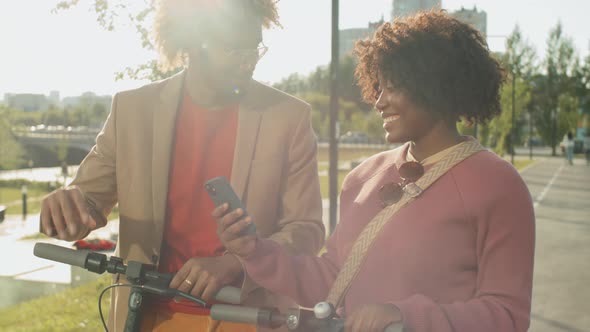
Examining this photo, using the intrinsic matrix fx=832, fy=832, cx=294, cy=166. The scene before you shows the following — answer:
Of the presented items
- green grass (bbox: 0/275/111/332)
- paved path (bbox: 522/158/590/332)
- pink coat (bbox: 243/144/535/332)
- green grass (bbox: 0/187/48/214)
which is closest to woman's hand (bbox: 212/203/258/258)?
pink coat (bbox: 243/144/535/332)

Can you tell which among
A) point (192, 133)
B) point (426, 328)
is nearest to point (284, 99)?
point (192, 133)

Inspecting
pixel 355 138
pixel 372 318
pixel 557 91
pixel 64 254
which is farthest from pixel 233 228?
pixel 355 138

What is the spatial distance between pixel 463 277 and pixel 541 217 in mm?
17070

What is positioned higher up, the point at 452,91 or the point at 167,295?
the point at 452,91

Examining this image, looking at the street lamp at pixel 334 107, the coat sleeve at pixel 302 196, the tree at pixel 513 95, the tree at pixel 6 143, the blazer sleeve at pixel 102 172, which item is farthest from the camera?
the tree at pixel 6 143

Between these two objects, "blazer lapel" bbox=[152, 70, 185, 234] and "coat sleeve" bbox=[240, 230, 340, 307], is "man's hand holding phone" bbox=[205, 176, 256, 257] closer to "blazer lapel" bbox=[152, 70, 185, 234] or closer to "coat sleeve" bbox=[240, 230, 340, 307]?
"coat sleeve" bbox=[240, 230, 340, 307]

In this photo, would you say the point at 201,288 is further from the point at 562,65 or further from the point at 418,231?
the point at 562,65

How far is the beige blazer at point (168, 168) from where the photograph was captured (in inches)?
Result: 101

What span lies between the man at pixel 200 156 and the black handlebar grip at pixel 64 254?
0.26m

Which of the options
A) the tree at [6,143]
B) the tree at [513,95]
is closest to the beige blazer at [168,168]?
the tree at [513,95]

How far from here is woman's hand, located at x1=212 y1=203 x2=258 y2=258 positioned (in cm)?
177

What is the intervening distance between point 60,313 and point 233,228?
23.7ft

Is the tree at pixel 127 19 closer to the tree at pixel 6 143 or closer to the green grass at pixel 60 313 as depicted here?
the green grass at pixel 60 313

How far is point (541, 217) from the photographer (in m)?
18.2
